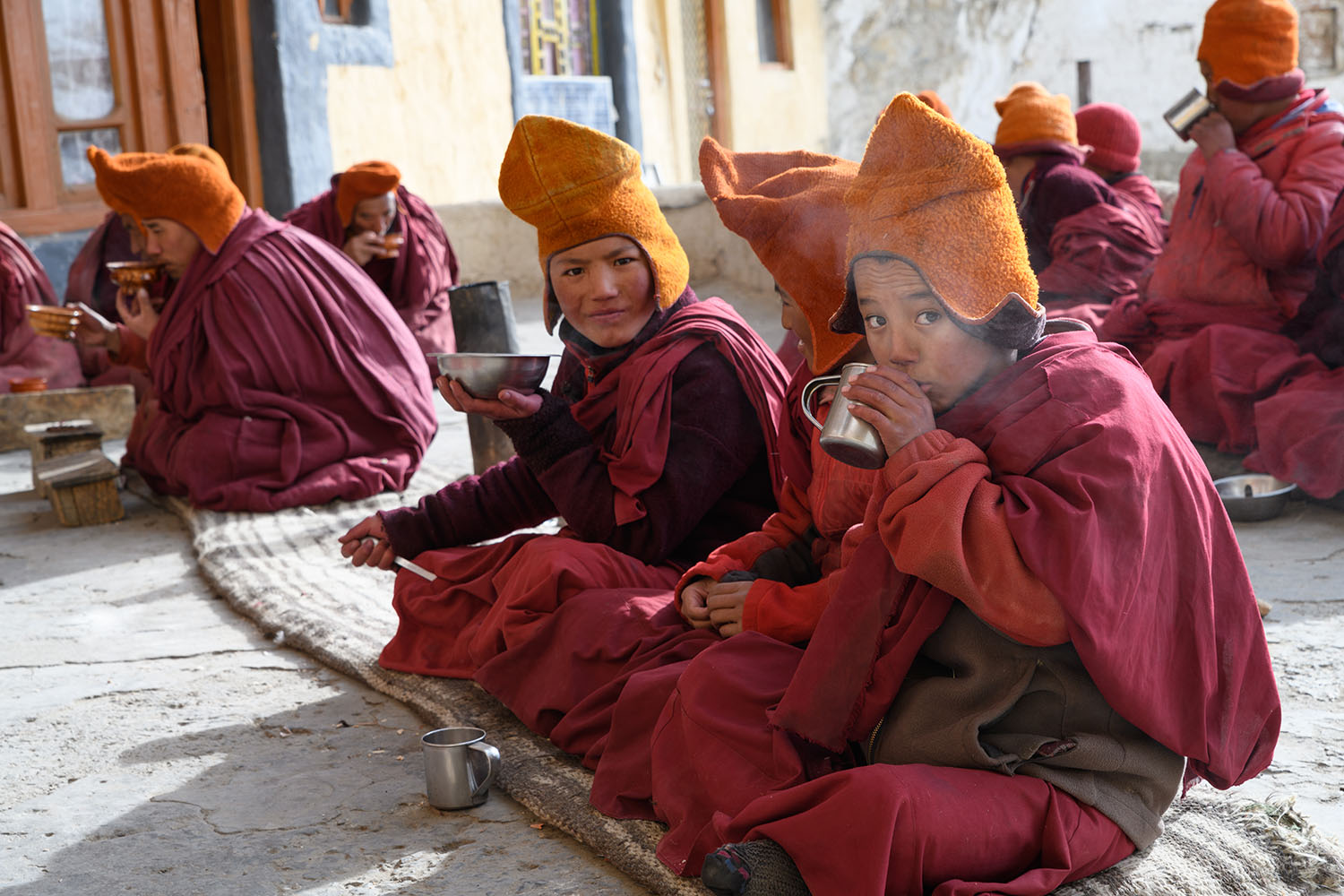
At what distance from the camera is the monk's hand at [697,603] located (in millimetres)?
2633

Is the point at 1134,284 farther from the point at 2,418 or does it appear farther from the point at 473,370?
the point at 2,418

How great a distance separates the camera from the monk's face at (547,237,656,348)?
316 cm

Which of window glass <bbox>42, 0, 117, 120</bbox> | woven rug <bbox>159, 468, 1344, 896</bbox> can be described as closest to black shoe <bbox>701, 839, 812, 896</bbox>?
woven rug <bbox>159, 468, 1344, 896</bbox>

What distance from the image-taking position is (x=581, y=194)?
3.15m

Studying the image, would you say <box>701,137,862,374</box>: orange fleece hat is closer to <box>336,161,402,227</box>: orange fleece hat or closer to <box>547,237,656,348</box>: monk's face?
<box>547,237,656,348</box>: monk's face

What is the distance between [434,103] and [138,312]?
668cm

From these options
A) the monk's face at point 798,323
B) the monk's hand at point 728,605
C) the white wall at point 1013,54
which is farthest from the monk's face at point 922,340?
the white wall at point 1013,54

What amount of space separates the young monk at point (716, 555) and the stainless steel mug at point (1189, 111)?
126 inches

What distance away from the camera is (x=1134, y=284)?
6.77m

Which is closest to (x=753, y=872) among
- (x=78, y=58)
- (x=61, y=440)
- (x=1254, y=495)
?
(x=1254, y=495)

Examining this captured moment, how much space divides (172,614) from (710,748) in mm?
2621

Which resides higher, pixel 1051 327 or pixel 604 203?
pixel 604 203

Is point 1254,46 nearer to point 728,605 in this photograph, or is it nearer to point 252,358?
point 728,605

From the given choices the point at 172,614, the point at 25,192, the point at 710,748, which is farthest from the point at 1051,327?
the point at 25,192
